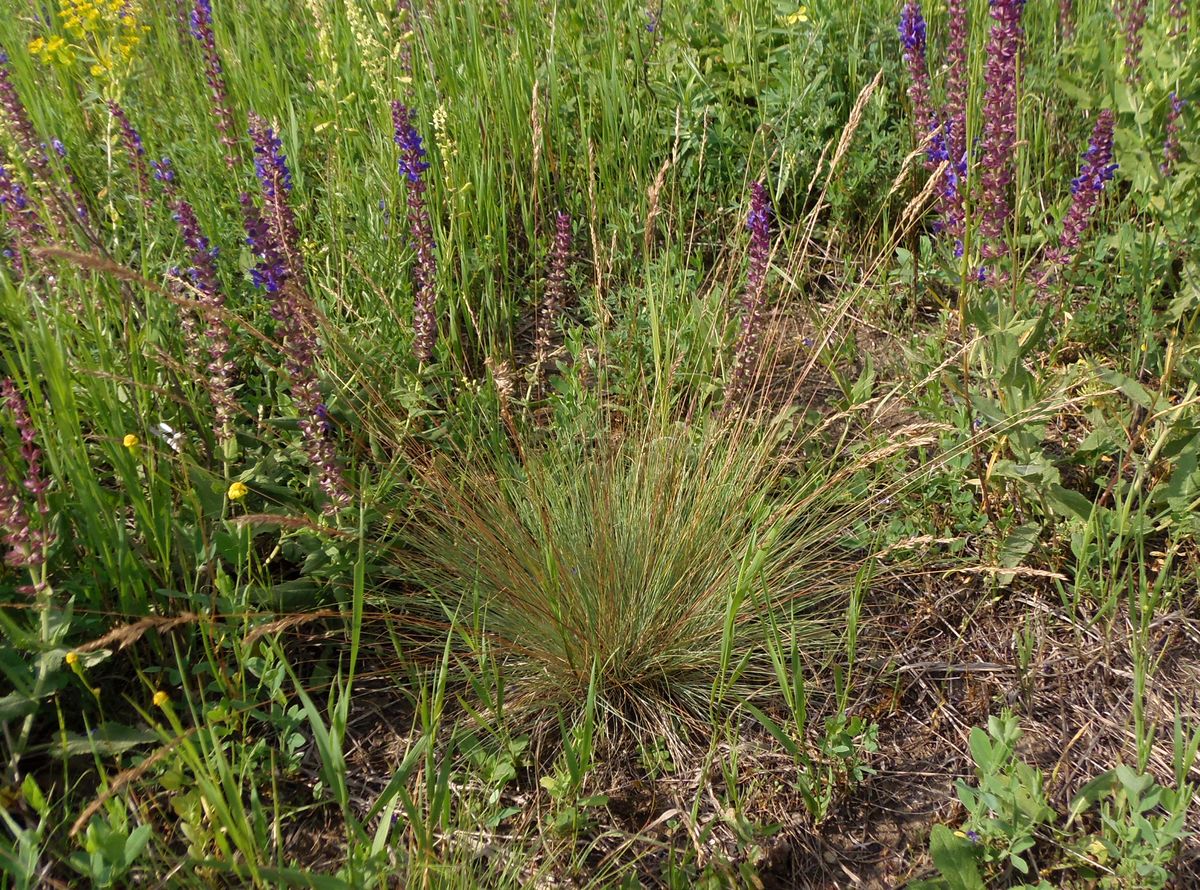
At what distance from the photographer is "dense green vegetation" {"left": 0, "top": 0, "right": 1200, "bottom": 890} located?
1.47 m

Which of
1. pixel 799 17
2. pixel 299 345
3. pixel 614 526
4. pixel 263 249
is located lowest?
pixel 614 526

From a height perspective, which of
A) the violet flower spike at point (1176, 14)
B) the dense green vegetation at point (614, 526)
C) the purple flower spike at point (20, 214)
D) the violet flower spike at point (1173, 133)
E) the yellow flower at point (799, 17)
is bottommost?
the dense green vegetation at point (614, 526)

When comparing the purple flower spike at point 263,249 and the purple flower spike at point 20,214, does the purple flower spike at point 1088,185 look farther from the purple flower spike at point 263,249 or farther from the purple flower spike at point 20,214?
the purple flower spike at point 20,214

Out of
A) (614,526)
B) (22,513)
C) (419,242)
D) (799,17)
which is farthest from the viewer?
(799,17)

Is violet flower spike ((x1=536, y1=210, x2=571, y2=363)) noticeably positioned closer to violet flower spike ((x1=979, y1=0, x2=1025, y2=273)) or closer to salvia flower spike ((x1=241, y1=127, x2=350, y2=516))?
salvia flower spike ((x1=241, y1=127, x2=350, y2=516))

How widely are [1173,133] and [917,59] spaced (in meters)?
0.59

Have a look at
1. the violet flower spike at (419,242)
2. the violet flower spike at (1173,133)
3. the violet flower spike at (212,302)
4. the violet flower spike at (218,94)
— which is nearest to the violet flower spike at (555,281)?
the violet flower spike at (419,242)

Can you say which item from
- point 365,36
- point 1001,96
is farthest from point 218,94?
point 1001,96

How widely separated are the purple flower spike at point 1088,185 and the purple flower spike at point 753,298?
2.10 feet

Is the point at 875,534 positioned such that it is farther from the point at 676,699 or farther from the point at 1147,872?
the point at 1147,872

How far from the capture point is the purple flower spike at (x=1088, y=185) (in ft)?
6.27

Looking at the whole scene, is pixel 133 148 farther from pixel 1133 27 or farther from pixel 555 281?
pixel 1133 27

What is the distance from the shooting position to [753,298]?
2.00 metres

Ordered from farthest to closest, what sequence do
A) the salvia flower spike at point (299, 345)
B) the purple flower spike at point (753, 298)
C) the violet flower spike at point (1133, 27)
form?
the violet flower spike at point (1133, 27) < the purple flower spike at point (753, 298) < the salvia flower spike at point (299, 345)
